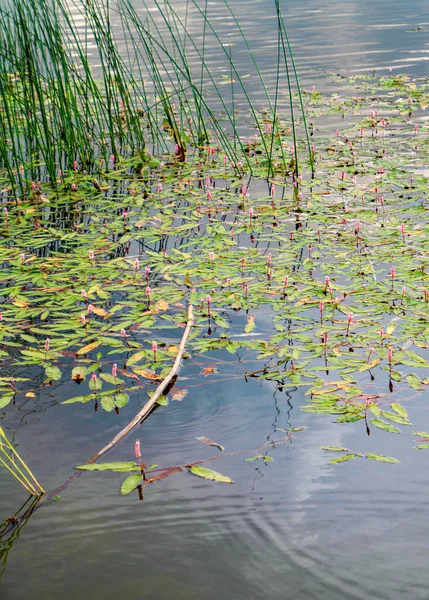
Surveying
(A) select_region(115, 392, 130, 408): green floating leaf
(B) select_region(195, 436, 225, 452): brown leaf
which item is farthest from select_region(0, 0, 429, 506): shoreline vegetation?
(B) select_region(195, 436, 225, 452): brown leaf

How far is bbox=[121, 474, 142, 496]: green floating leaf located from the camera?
A: 186 centimetres

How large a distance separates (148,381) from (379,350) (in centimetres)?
71

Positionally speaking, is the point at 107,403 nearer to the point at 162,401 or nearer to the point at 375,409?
the point at 162,401

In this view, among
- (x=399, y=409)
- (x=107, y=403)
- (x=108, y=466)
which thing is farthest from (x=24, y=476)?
(x=399, y=409)

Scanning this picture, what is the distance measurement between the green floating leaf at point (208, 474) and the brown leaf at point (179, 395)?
13.6 inches

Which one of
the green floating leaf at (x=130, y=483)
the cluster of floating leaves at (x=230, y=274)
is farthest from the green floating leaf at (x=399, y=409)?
the green floating leaf at (x=130, y=483)

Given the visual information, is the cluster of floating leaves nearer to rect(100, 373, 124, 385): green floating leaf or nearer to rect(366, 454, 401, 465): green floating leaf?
rect(100, 373, 124, 385): green floating leaf

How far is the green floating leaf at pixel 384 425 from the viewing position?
2.01 m

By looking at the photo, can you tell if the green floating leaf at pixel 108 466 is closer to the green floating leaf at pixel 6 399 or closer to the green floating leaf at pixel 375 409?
the green floating leaf at pixel 6 399

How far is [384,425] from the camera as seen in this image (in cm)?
203

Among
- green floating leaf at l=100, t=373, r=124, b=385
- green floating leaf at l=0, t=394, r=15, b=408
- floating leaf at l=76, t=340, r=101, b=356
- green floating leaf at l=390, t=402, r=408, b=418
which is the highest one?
floating leaf at l=76, t=340, r=101, b=356

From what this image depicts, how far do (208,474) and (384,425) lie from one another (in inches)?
19.2

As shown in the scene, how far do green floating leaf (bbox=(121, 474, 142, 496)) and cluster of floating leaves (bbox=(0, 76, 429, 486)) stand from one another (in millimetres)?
345

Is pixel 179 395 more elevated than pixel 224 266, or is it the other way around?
pixel 224 266
